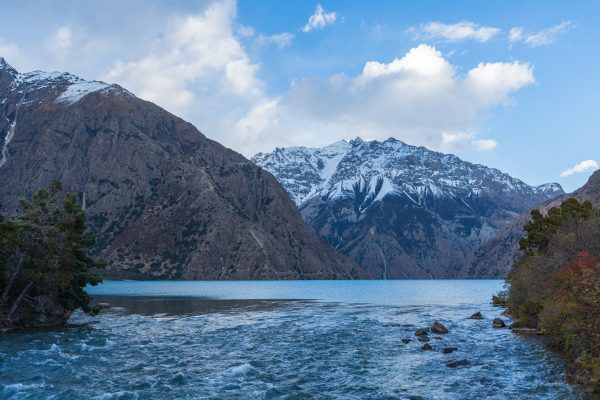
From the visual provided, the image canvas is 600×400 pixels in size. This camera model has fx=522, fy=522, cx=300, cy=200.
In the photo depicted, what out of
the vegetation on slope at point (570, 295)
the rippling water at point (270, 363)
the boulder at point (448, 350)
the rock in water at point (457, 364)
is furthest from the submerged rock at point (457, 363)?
the vegetation on slope at point (570, 295)

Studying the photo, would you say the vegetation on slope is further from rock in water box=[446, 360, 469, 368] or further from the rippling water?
rock in water box=[446, 360, 469, 368]

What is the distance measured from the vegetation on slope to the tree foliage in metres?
52.6

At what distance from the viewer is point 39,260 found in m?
61.6

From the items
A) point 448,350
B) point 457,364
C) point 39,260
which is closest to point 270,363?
point 457,364

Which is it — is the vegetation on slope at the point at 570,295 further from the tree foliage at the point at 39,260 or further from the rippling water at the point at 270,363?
the tree foliage at the point at 39,260

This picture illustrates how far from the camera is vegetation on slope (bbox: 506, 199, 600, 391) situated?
116 feet

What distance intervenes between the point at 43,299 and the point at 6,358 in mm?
22719

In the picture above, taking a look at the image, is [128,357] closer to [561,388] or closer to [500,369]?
[500,369]

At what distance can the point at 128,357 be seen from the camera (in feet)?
155

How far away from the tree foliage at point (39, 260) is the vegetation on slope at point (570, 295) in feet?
173

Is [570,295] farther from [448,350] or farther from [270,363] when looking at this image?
[270,363]

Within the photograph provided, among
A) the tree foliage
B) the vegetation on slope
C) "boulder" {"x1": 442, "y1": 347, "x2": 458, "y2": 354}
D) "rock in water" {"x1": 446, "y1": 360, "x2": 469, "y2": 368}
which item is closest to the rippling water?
"rock in water" {"x1": 446, "y1": 360, "x2": 469, "y2": 368}

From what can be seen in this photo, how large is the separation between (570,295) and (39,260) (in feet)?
183

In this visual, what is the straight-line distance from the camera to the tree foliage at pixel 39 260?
60.0 meters
